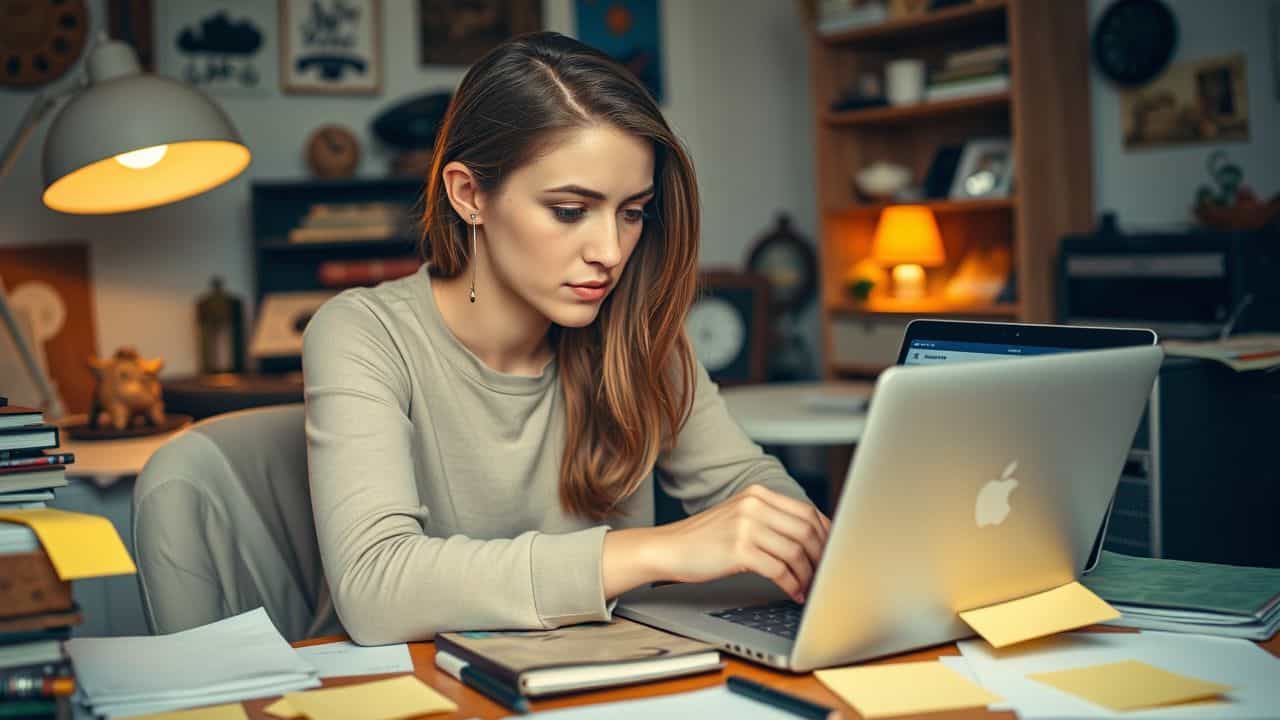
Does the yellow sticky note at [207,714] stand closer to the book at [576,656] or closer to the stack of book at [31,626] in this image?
the stack of book at [31,626]

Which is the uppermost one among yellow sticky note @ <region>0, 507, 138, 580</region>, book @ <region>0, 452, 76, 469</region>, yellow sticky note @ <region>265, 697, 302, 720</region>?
book @ <region>0, 452, 76, 469</region>

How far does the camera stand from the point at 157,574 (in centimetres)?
135

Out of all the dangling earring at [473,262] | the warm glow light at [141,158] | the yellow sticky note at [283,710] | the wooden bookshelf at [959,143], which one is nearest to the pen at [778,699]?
the yellow sticky note at [283,710]

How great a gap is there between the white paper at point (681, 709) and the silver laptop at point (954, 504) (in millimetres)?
63

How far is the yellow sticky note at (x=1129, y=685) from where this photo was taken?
3.04 ft

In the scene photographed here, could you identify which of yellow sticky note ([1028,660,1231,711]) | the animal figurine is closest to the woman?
yellow sticky note ([1028,660,1231,711])

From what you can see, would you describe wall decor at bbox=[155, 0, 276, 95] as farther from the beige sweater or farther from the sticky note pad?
the sticky note pad

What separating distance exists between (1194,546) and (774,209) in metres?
3.14

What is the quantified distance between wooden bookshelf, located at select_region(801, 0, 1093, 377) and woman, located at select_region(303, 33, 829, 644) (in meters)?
2.37

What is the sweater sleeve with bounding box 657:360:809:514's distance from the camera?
4.99 feet

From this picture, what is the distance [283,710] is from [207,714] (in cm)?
6

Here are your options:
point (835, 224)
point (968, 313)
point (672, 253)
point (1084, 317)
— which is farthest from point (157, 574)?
point (835, 224)

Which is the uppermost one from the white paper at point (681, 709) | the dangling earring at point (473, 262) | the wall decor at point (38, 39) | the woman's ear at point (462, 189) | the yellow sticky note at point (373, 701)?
the wall decor at point (38, 39)

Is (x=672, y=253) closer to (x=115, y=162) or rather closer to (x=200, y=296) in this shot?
(x=115, y=162)
